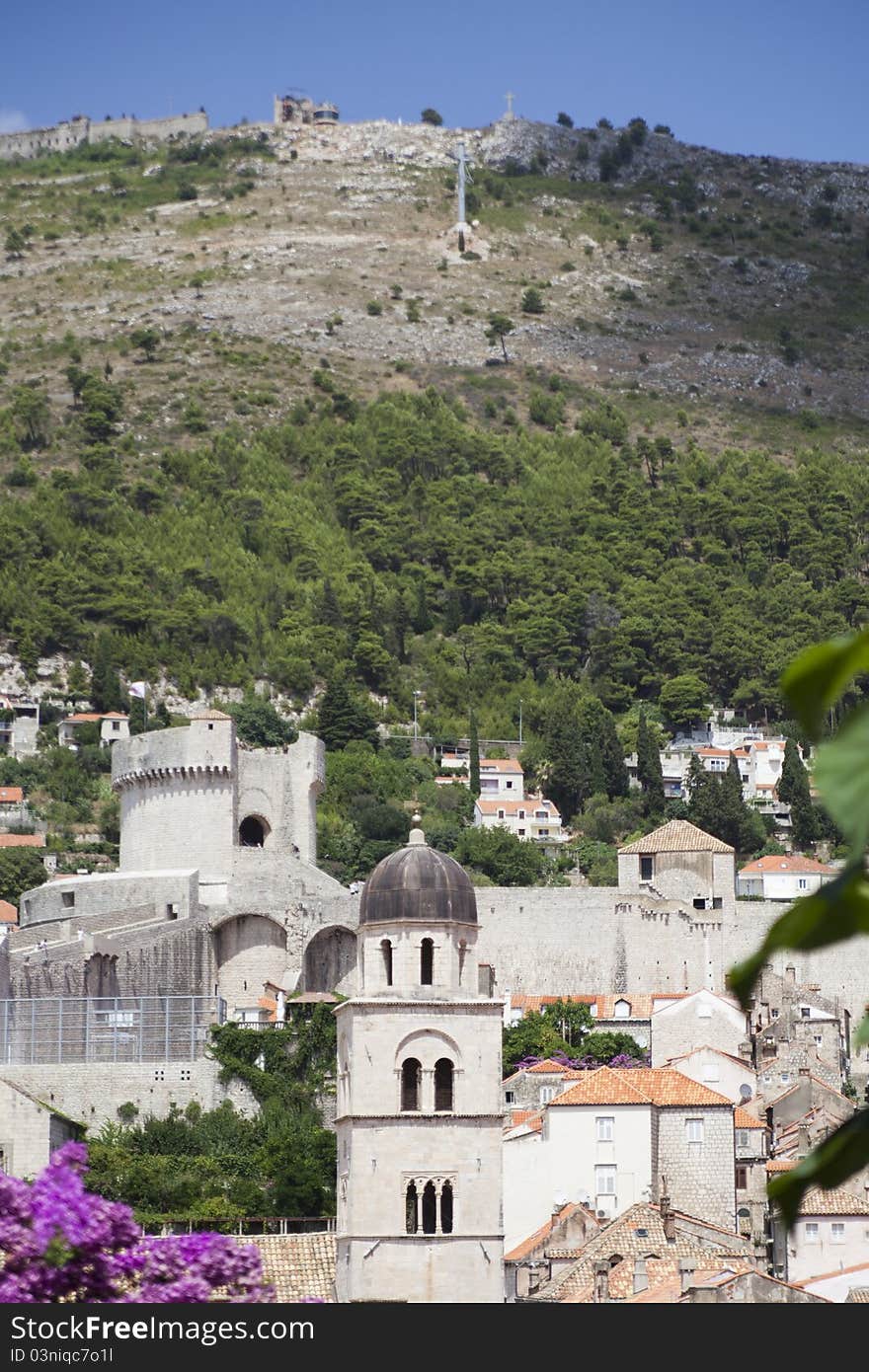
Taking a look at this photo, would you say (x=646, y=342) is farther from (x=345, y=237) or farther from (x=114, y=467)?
(x=114, y=467)

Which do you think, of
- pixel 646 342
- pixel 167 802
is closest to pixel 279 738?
pixel 167 802

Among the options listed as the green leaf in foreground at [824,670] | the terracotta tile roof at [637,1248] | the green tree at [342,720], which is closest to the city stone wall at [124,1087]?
the terracotta tile roof at [637,1248]

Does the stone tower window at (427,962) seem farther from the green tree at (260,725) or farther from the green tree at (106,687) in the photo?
the green tree at (106,687)

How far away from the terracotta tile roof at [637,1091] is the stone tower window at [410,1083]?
1266cm

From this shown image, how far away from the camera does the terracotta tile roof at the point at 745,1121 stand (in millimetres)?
55219

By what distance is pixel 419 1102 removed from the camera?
41.4m

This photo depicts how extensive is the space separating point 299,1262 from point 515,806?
63973 mm

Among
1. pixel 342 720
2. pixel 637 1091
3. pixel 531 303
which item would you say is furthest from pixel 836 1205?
pixel 531 303

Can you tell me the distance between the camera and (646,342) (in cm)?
18462

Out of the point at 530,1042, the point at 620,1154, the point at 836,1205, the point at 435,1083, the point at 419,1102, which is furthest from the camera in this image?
the point at 530,1042

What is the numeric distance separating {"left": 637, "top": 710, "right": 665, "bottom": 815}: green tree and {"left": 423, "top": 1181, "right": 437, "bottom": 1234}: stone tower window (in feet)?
211

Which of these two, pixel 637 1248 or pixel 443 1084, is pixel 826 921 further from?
pixel 637 1248

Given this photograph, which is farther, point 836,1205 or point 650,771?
point 650,771

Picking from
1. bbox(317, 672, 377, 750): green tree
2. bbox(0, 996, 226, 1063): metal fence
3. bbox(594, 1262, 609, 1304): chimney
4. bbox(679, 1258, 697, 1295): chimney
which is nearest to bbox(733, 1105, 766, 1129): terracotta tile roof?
bbox(0, 996, 226, 1063): metal fence
